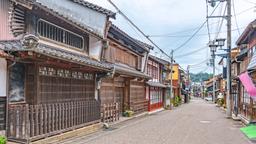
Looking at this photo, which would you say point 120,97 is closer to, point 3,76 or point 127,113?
point 127,113

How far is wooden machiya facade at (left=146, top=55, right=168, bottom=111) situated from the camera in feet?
135

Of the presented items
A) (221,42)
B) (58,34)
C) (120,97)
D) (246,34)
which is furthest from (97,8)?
(221,42)

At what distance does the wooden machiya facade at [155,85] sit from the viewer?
1614 inches

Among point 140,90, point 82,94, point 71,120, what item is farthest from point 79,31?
point 140,90

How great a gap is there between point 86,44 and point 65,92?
4.87 metres

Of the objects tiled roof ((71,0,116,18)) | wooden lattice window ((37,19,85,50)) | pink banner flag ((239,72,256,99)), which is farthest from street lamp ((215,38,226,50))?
wooden lattice window ((37,19,85,50))

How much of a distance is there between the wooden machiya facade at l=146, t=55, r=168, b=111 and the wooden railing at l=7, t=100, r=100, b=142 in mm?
22383

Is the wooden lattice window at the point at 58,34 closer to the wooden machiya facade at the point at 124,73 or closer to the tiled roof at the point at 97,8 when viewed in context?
the tiled roof at the point at 97,8

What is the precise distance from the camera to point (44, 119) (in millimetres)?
13594

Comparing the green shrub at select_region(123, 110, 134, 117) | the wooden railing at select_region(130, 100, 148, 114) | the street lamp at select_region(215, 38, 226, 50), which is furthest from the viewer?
the street lamp at select_region(215, 38, 226, 50)

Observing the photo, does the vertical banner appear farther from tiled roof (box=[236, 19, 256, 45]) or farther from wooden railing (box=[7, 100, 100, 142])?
tiled roof (box=[236, 19, 256, 45])

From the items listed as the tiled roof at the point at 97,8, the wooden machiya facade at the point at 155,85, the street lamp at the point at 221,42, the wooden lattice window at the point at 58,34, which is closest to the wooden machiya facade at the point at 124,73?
the tiled roof at the point at 97,8

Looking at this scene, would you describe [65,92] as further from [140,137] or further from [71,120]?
[140,137]

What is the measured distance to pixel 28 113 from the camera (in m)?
12.5
